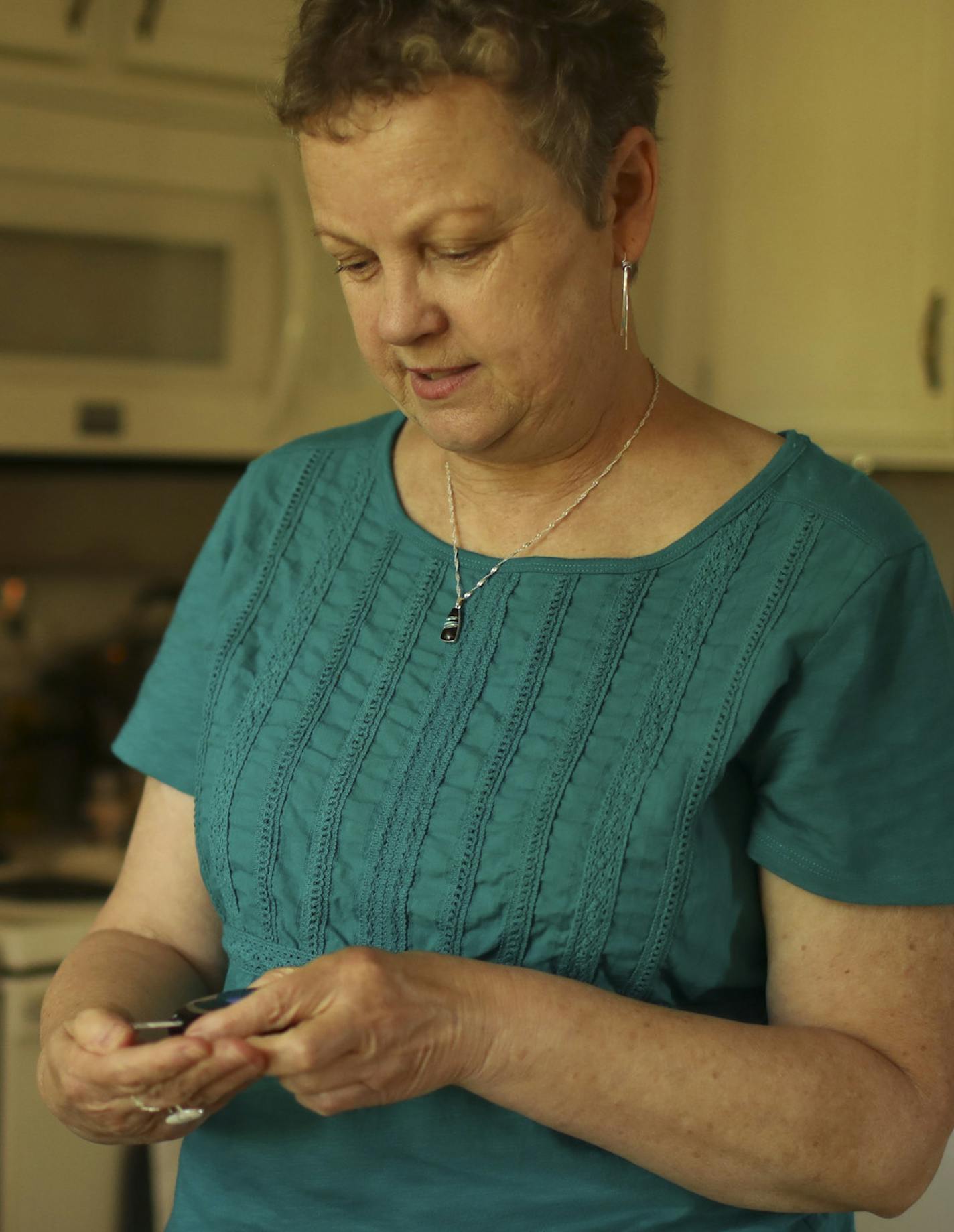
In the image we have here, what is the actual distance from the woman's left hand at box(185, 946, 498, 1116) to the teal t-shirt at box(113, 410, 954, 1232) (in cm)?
8

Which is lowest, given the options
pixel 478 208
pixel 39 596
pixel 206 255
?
pixel 39 596

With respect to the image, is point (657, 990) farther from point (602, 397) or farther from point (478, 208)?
point (478, 208)

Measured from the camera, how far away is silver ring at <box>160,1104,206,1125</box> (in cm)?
82

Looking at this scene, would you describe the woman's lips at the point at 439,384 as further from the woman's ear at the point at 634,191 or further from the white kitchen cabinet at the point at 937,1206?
the white kitchen cabinet at the point at 937,1206

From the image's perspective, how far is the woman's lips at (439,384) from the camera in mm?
868

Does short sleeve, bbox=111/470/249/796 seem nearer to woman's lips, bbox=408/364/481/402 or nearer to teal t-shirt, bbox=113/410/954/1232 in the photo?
teal t-shirt, bbox=113/410/954/1232

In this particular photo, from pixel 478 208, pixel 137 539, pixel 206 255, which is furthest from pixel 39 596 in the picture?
pixel 478 208

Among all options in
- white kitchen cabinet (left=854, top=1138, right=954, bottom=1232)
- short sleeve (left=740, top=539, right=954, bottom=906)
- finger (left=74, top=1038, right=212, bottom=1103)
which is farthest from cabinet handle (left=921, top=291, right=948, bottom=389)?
finger (left=74, top=1038, right=212, bottom=1103)

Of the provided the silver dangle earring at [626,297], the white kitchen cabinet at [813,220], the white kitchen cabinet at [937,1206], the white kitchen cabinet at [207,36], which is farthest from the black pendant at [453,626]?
the white kitchen cabinet at [813,220]

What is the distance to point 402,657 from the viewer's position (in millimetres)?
954

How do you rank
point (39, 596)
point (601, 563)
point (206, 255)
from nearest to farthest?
point (601, 563), point (206, 255), point (39, 596)

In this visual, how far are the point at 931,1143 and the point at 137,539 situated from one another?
5.49 ft

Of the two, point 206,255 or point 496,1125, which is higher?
point 206,255

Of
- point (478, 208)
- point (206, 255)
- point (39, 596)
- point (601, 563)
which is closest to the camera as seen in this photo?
point (478, 208)
